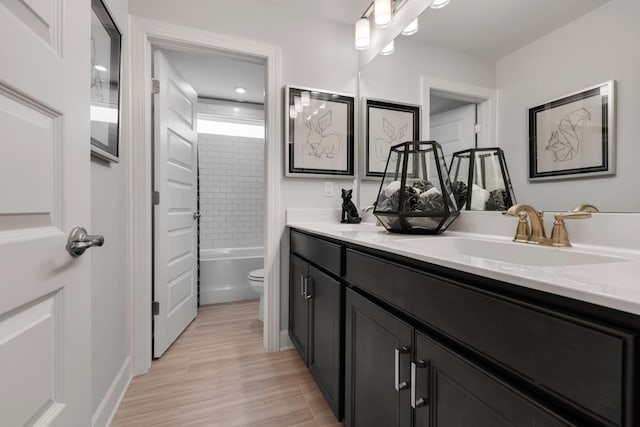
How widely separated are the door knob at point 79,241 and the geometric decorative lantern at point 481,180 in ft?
4.45

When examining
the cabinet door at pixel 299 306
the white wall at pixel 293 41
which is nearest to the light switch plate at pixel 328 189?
the white wall at pixel 293 41

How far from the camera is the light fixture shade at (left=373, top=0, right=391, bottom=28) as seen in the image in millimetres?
1758

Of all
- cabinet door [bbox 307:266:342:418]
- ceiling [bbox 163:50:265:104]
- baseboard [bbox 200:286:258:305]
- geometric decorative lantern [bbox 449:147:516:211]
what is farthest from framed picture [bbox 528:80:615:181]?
baseboard [bbox 200:286:258:305]

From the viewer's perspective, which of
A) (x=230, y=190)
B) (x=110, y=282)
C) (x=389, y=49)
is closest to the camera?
(x=110, y=282)

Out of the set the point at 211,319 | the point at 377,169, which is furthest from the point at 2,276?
the point at 211,319

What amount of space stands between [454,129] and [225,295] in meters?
2.64

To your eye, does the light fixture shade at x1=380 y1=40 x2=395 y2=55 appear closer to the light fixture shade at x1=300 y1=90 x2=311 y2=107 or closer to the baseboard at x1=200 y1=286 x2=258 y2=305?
the light fixture shade at x1=300 y1=90 x2=311 y2=107

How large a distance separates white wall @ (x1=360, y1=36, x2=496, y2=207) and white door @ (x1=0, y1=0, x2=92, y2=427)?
137 cm

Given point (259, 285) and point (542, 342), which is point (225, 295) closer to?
point (259, 285)

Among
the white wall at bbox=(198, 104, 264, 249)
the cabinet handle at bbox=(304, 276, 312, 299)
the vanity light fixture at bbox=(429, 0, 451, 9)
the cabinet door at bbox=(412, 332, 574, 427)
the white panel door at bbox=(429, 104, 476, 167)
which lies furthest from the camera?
the white wall at bbox=(198, 104, 264, 249)

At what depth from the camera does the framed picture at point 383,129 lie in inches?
67.1

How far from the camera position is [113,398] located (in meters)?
1.38

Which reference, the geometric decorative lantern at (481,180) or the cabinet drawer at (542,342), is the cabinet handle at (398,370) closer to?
the cabinet drawer at (542,342)

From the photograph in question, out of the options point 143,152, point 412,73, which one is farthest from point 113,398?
point 412,73
